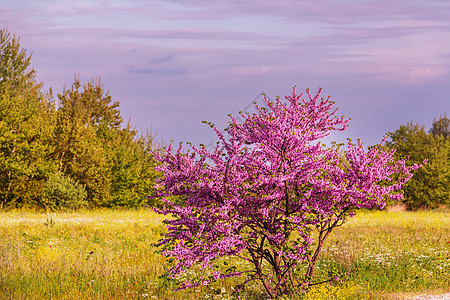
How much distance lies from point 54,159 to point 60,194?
252 inches

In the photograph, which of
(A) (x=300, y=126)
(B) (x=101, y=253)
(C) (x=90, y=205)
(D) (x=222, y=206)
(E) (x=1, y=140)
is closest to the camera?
(D) (x=222, y=206)

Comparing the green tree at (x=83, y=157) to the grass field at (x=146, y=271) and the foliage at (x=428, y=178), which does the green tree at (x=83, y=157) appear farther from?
the foliage at (x=428, y=178)

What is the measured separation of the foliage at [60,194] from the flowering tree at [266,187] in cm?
2705

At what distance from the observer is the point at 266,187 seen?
8.20m

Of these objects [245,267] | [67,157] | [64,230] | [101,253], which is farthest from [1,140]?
[245,267]

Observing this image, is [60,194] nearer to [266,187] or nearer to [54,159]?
[54,159]

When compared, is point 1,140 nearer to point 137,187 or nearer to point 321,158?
point 137,187

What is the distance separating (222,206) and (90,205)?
3362cm

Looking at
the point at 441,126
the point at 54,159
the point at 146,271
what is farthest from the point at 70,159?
the point at 441,126

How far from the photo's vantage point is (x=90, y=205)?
1549 inches

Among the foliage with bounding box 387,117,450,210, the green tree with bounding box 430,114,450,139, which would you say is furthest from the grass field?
the green tree with bounding box 430,114,450,139

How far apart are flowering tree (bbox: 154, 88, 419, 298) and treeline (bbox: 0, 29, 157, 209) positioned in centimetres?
2654

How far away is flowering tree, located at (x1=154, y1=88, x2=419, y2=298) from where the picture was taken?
8.08 metres

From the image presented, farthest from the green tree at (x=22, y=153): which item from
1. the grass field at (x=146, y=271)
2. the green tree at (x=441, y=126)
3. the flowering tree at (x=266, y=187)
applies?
the green tree at (x=441, y=126)
